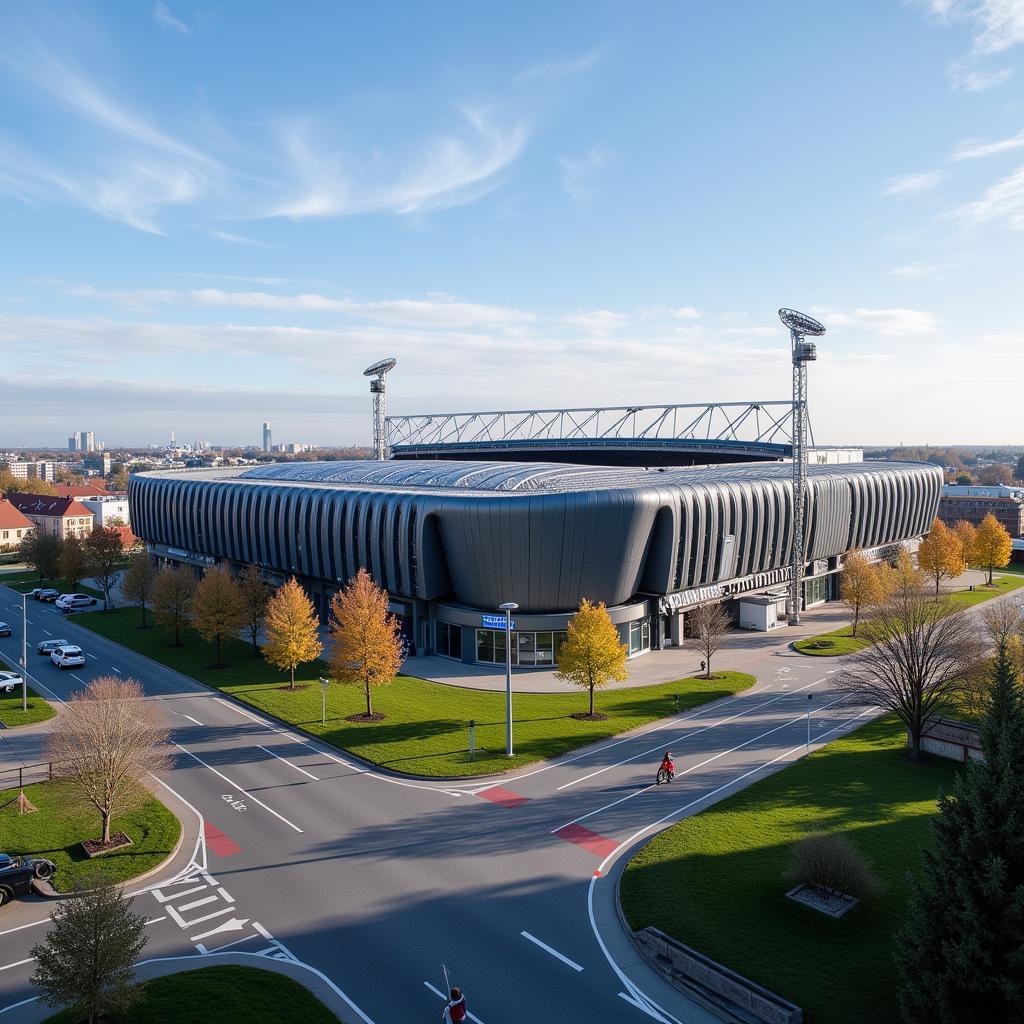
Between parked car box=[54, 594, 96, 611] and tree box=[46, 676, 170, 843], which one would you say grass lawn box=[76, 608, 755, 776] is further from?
parked car box=[54, 594, 96, 611]

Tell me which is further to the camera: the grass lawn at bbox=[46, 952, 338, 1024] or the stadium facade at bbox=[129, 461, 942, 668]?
the stadium facade at bbox=[129, 461, 942, 668]

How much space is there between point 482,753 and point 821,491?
175ft

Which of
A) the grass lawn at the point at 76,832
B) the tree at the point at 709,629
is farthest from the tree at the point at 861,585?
the grass lawn at the point at 76,832

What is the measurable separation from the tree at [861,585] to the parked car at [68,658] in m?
61.1

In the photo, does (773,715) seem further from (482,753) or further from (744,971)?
(744,971)

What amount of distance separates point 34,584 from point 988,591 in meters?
115

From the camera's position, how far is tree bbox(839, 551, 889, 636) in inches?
2549

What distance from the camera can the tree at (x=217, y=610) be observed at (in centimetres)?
5653

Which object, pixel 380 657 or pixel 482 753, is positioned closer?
pixel 482 753

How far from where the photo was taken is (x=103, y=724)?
28.9 m

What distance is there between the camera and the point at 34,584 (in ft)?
323

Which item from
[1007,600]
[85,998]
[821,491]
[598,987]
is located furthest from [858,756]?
[1007,600]

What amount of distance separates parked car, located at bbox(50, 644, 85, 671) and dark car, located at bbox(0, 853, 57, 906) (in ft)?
112

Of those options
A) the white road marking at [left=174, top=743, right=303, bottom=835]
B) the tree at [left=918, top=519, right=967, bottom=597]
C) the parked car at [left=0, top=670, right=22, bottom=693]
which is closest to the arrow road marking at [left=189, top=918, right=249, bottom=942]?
the white road marking at [left=174, top=743, right=303, bottom=835]
